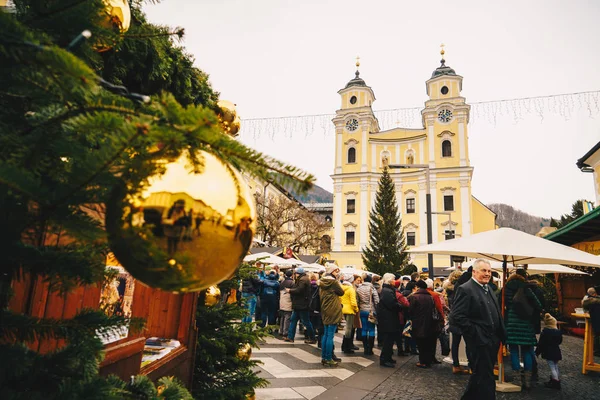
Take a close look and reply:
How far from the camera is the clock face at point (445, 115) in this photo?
139ft

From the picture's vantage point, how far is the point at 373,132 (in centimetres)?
4694

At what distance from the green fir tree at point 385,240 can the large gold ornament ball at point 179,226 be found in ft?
108

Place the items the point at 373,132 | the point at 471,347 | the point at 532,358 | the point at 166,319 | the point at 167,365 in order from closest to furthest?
the point at 167,365
the point at 166,319
the point at 471,347
the point at 532,358
the point at 373,132

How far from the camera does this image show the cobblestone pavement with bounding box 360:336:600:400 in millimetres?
5629

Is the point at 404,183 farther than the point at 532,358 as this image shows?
Yes

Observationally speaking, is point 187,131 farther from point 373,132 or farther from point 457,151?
point 373,132

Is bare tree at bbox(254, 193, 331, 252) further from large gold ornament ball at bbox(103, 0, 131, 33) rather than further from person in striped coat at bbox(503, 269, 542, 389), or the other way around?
large gold ornament ball at bbox(103, 0, 131, 33)

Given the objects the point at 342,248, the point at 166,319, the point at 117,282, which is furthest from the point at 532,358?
the point at 342,248

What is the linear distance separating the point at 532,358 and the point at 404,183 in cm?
3853

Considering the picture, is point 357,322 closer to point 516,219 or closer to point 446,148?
point 446,148

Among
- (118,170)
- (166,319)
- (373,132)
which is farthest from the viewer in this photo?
(373,132)

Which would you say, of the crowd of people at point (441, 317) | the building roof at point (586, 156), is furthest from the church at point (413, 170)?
the crowd of people at point (441, 317)

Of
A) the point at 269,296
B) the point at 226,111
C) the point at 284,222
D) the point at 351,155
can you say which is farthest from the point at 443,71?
the point at 226,111

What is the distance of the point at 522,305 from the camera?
6.20 m
